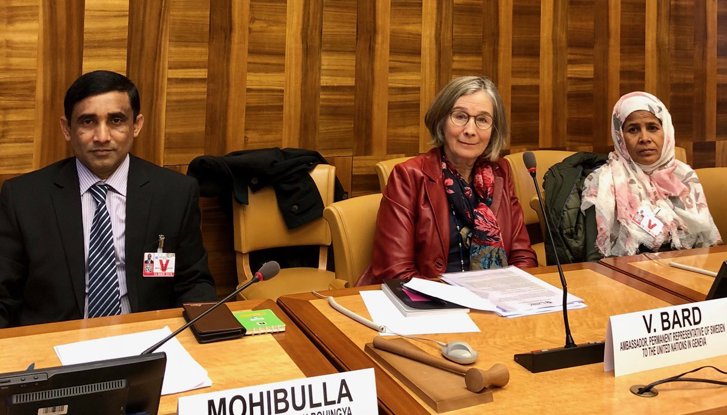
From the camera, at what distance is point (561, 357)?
70.1 inches

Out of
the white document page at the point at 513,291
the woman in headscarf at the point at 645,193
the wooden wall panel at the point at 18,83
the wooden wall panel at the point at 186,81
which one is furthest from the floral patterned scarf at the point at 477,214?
the wooden wall panel at the point at 18,83

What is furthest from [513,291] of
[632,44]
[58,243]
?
[632,44]

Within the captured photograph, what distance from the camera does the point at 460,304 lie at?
2127 millimetres

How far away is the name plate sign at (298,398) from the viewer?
4.33 ft

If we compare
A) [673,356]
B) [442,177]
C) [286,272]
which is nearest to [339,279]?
[442,177]

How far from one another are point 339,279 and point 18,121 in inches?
64.5

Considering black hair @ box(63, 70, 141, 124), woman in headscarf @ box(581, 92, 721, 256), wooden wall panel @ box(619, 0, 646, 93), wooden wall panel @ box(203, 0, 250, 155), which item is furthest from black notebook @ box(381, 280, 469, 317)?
wooden wall panel @ box(619, 0, 646, 93)

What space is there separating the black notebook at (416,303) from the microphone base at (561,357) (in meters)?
0.35

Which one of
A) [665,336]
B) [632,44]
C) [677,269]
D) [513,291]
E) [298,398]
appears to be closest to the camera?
[298,398]

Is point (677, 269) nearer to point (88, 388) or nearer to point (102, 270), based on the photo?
point (102, 270)

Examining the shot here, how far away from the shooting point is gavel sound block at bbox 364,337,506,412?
1546 millimetres

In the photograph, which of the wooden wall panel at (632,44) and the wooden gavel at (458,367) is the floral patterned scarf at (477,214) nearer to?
the wooden gavel at (458,367)

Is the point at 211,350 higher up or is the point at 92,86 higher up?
the point at 92,86

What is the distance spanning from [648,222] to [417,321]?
173 centimetres
